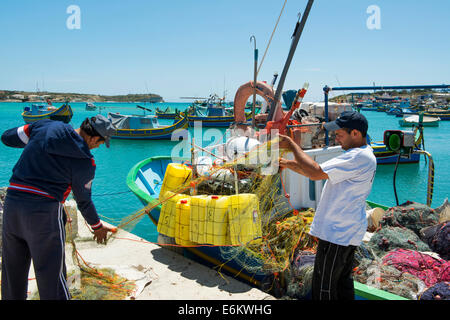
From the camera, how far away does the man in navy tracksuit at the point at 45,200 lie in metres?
2.45

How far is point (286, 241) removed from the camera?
14.0 ft

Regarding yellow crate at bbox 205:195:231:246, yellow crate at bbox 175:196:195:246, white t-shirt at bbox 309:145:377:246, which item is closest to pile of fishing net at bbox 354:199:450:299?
white t-shirt at bbox 309:145:377:246

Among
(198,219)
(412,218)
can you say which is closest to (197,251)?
(198,219)

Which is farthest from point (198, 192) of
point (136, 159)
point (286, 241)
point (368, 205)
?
point (136, 159)

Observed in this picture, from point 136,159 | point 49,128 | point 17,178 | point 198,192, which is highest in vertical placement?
point 49,128

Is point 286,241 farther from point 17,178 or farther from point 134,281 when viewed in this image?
point 17,178

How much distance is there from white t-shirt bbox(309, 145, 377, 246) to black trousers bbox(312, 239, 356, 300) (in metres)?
0.08

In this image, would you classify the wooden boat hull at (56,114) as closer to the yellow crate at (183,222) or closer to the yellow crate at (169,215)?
the yellow crate at (169,215)

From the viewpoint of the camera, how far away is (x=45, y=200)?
247cm

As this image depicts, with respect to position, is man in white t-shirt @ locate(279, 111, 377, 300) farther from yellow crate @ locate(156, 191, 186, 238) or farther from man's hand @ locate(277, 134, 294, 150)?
yellow crate @ locate(156, 191, 186, 238)

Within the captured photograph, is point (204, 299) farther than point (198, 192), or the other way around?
point (198, 192)

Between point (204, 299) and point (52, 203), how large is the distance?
2.03 meters

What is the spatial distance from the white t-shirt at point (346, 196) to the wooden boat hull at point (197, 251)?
1006 mm

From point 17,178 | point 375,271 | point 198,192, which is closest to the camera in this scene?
point 17,178
